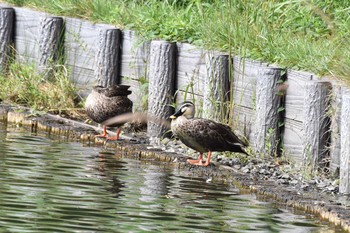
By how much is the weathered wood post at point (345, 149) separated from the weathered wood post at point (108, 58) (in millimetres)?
4137

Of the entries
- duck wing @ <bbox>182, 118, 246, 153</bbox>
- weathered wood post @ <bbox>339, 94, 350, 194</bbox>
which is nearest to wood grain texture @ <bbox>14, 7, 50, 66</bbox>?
duck wing @ <bbox>182, 118, 246, 153</bbox>

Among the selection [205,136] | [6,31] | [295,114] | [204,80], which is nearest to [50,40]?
[6,31]

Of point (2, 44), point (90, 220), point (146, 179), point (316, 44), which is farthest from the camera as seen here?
point (2, 44)

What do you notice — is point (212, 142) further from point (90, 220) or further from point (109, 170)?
point (90, 220)

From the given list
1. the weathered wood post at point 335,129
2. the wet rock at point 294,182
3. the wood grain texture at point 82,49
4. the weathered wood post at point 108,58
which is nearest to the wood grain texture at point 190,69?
the weathered wood post at point 108,58

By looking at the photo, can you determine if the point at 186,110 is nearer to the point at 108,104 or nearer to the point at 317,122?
the point at 108,104

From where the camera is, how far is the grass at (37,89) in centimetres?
1409

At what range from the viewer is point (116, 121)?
505 inches

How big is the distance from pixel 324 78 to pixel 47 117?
371cm

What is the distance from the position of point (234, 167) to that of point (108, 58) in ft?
9.59

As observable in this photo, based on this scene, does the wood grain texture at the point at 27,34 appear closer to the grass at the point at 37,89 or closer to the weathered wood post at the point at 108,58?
the grass at the point at 37,89

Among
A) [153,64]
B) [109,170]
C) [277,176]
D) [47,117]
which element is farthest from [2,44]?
[277,176]

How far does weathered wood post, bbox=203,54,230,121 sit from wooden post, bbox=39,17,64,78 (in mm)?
2789

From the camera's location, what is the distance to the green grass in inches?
472
